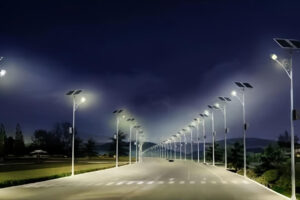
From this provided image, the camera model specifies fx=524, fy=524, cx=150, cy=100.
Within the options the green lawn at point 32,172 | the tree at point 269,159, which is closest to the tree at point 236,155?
the tree at point 269,159

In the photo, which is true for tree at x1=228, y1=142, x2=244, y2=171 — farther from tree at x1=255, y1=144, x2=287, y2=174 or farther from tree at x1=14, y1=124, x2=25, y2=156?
tree at x1=14, y1=124, x2=25, y2=156

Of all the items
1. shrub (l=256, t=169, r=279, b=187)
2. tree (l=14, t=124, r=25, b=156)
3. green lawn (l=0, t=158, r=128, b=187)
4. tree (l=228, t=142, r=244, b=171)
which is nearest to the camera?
green lawn (l=0, t=158, r=128, b=187)

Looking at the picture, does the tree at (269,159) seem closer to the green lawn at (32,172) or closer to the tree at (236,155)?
the tree at (236,155)

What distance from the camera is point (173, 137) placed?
179750 mm

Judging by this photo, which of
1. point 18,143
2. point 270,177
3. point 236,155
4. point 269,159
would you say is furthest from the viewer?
point 18,143

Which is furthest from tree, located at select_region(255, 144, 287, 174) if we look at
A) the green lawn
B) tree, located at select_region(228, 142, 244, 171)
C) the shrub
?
the green lawn

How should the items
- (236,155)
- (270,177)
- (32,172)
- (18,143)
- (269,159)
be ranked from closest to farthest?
(270,177) < (32,172) < (269,159) < (236,155) < (18,143)

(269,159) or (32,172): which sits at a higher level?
(269,159)

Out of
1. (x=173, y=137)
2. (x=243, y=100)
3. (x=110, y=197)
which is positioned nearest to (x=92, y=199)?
(x=110, y=197)

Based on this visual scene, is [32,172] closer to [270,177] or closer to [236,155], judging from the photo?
[270,177]

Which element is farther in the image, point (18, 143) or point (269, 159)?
point (18, 143)

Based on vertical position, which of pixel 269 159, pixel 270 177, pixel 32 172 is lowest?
pixel 270 177

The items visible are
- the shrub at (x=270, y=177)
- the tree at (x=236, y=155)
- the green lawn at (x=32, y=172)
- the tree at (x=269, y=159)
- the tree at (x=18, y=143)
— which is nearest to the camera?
the green lawn at (x=32, y=172)

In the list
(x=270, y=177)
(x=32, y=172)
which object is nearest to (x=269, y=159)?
(x=270, y=177)
